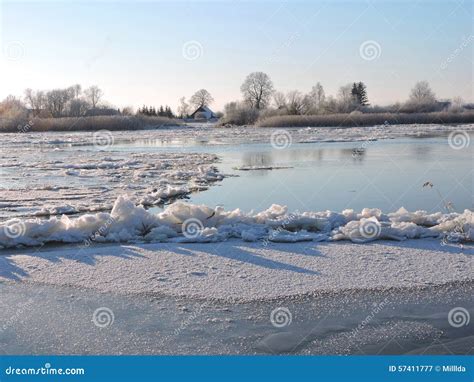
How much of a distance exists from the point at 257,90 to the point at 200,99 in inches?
892

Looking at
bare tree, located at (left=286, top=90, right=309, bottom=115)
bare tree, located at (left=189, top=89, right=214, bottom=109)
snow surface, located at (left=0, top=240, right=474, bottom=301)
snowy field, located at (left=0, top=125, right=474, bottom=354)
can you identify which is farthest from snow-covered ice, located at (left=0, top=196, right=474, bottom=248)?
bare tree, located at (left=189, top=89, right=214, bottom=109)

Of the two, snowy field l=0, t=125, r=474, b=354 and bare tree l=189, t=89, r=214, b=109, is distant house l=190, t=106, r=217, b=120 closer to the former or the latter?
bare tree l=189, t=89, r=214, b=109

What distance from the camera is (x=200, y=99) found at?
83625 millimetres

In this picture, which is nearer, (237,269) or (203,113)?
(237,269)

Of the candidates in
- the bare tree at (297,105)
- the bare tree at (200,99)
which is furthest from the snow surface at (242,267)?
the bare tree at (200,99)

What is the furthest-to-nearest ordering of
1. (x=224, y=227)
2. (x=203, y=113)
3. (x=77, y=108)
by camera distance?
(x=203, y=113)
(x=77, y=108)
(x=224, y=227)

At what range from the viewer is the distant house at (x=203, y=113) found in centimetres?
8049

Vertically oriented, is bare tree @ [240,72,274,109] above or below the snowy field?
above

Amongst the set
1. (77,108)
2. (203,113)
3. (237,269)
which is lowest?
(237,269)

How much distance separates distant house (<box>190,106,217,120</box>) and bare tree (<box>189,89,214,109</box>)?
778 millimetres

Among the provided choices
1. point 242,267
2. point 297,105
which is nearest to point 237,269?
point 242,267

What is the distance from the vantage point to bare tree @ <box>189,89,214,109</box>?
272 feet

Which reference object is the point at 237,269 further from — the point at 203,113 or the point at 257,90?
the point at 203,113

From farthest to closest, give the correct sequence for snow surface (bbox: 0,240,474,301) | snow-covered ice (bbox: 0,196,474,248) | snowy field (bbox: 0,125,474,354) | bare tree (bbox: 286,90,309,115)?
bare tree (bbox: 286,90,309,115) < snow-covered ice (bbox: 0,196,474,248) < snow surface (bbox: 0,240,474,301) < snowy field (bbox: 0,125,474,354)
